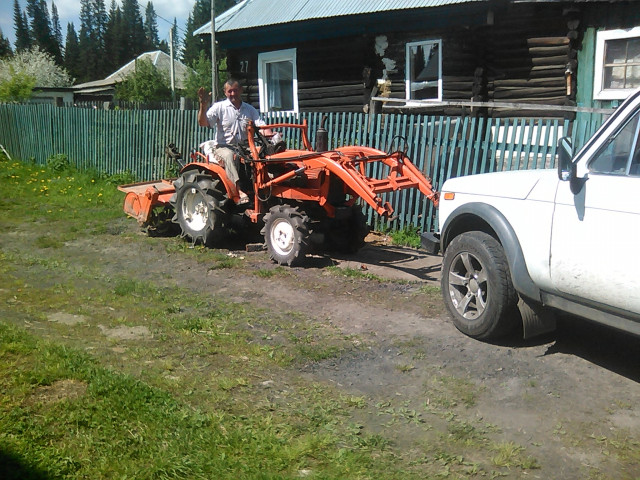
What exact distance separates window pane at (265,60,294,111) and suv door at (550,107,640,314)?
12848 mm

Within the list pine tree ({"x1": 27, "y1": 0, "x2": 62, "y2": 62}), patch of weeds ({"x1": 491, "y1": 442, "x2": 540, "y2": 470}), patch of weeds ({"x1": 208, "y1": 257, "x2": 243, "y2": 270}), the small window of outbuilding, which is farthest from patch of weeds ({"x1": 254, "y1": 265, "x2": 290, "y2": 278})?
pine tree ({"x1": 27, "y1": 0, "x2": 62, "y2": 62})

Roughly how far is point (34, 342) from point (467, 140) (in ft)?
20.3

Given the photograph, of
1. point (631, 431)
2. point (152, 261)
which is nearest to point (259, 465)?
point (631, 431)

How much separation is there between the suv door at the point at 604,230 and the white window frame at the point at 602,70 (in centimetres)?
758

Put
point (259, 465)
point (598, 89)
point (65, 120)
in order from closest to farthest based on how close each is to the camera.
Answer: point (259, 465), point (598, 89), point (65, 120)

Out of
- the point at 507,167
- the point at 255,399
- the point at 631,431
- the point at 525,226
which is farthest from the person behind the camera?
the point at 507,167

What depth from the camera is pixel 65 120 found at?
1673 cm

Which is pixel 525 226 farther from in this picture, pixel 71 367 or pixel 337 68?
pixel 337 68

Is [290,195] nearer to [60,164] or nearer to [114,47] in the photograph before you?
[60,164]

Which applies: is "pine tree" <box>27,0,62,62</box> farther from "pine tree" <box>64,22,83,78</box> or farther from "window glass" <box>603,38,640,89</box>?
"window glass" <box>603,38,640,89</box>

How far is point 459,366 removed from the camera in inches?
193

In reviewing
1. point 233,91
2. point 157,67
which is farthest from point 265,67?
point 157,67

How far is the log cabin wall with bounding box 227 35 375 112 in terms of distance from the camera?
1488 centimetres

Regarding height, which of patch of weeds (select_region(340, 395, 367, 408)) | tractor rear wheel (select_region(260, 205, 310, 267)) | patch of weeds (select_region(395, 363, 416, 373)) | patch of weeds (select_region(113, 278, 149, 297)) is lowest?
patch of weeds (select_region(340, 395, 367, 408))
